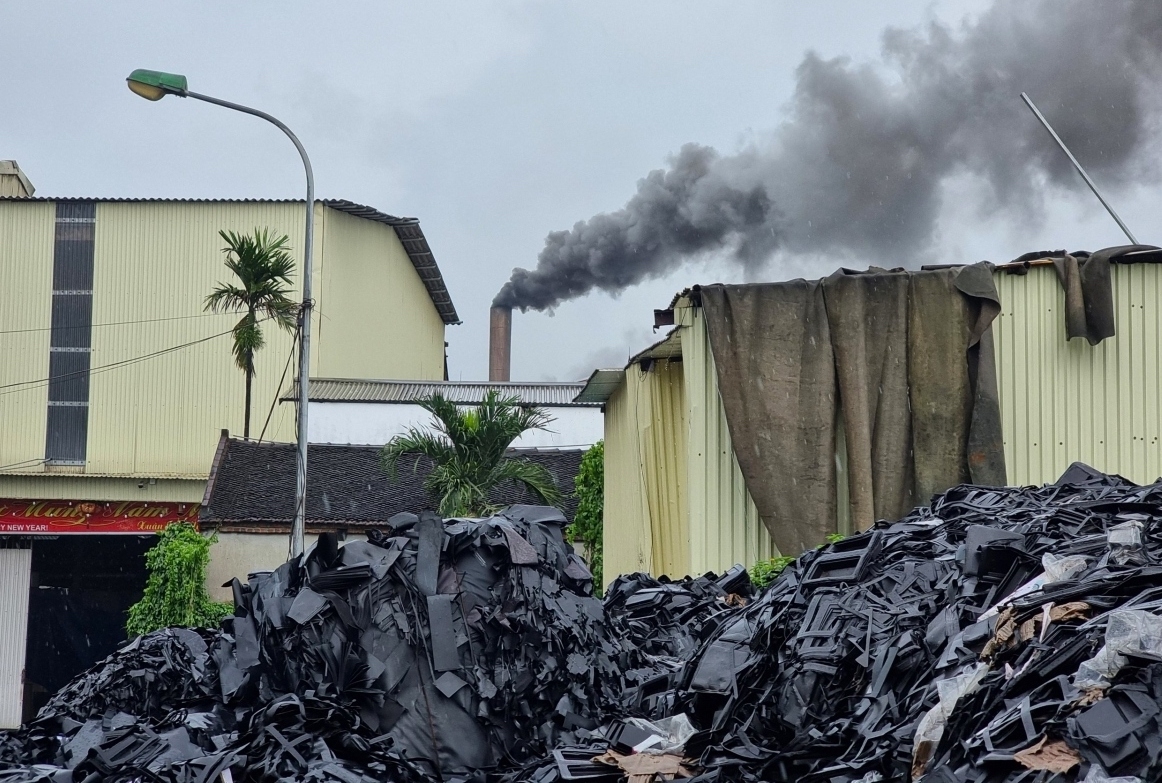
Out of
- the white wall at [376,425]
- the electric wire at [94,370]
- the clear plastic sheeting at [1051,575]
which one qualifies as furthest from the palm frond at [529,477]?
the clear plastic sheeting at [1051,575]

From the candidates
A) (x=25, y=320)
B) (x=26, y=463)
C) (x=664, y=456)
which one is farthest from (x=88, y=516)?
(x=664, y=456)

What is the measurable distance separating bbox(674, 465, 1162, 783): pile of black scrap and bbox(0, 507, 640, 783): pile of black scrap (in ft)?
3.51

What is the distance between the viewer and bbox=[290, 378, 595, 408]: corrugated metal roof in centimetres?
3369

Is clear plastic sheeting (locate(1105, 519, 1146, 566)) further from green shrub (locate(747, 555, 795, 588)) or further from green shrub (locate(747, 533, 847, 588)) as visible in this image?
green shrub (locate(747, 555, 795, 588))

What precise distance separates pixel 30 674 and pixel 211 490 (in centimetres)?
530

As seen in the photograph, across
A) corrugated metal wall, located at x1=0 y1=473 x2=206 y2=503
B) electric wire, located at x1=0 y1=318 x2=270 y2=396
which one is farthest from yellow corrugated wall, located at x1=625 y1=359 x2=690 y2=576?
electric wire, located at x1=0 y1=318 x2=270 y2=396

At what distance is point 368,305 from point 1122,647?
34.0m

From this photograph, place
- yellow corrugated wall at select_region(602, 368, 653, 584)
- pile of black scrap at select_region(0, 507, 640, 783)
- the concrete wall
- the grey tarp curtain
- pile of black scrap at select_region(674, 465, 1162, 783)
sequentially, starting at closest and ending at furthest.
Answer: pile of black scrap at select_region(674, 465, 1162, 783)
pile of black scrap at select_region(0, 507, 640, 783)
the grey tarp curtain
yellow corrugated wall at select_region(602, 368, 653, 584)
the concrete wall

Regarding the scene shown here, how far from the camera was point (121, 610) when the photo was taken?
25.9 meters

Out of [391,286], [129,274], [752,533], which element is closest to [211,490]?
[129,274]

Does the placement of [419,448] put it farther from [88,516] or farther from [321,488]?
[88,516]

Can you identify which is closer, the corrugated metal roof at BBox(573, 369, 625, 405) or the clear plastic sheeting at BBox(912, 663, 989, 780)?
the clear plastic sheeting at BBox(912, 663, 989, 780)

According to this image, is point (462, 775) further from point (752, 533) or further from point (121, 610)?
point (121, 610)

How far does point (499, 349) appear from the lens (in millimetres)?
39125
